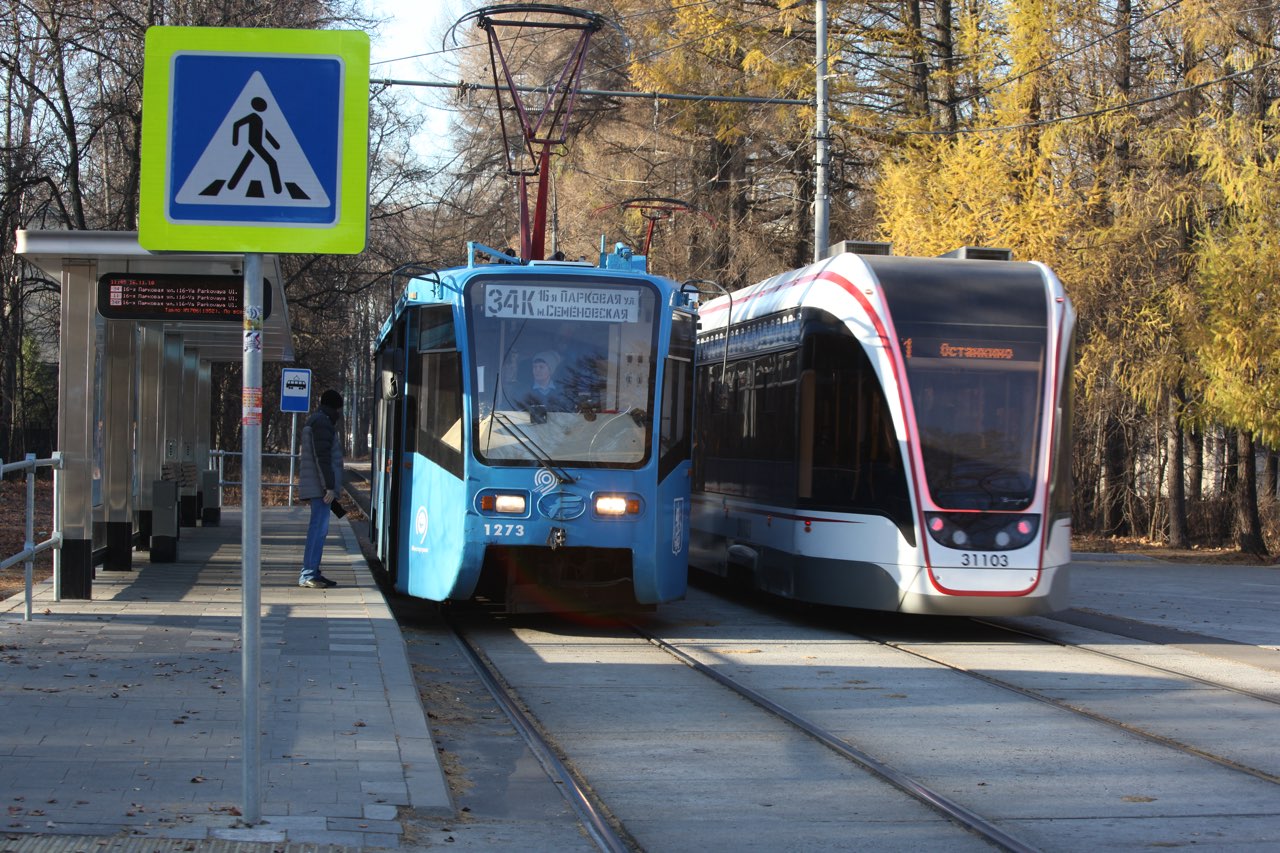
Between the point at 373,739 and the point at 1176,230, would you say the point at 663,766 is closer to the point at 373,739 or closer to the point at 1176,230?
the point at 373,739

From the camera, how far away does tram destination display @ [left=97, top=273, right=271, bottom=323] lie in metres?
13.0

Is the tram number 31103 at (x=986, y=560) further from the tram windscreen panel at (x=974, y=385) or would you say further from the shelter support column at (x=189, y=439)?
the shelter support column at (x=189, y=439)

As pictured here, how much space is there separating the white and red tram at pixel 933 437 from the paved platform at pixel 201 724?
149 inches

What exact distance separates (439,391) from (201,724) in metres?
4.86

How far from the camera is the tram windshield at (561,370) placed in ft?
38.3

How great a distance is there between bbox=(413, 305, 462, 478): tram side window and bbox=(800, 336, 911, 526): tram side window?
3.10 metres

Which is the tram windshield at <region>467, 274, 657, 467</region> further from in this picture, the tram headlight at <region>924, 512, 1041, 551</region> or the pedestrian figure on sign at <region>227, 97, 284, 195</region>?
the pedestrian figure on sign at <region>227, 97, 284, 195</region>

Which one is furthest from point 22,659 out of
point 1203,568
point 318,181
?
point 1203,568

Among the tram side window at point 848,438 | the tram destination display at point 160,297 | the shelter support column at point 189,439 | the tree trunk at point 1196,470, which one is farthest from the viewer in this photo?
the tree trunk at point 1196,470


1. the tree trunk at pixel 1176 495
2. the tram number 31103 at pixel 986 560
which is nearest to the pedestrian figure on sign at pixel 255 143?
the tram number 31103 at pixel 986 560

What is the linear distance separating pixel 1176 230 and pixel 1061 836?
66.7 feet

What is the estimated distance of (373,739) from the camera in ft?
23.9

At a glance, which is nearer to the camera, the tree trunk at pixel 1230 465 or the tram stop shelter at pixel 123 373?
the tram stop shelter at pixel 123 373

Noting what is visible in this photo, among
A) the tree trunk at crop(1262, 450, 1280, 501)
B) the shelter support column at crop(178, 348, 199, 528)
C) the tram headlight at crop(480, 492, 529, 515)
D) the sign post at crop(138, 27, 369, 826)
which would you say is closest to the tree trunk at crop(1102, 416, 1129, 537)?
the tree trunk at crop(1262, 450, 1280, 501)
